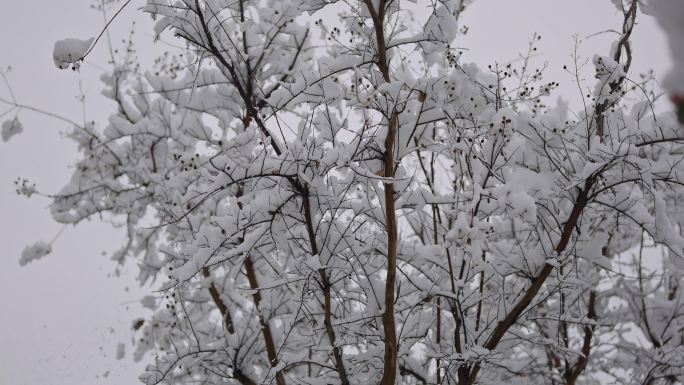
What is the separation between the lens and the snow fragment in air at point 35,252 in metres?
5.39

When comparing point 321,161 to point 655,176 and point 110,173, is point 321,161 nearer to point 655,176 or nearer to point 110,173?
point 655,176

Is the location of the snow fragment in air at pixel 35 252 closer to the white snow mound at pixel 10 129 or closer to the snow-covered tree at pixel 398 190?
the white snow mound at pixel 10 129

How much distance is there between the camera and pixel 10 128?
4457 mm

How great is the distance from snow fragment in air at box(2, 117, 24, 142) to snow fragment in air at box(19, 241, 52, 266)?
1.28 metres

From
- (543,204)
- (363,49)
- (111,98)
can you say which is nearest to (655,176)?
(543,204)

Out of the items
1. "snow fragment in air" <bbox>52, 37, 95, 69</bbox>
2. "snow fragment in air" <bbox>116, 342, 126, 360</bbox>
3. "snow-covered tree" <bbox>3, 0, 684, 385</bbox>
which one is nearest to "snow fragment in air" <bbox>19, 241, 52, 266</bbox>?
"snow fragment in air" <bbox>116, 342, 126, 360</bbox>

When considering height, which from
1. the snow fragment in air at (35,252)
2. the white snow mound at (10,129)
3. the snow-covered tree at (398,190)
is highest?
the white snow mound at (10,129)

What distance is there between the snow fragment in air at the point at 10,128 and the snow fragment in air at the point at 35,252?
1276 millimetres

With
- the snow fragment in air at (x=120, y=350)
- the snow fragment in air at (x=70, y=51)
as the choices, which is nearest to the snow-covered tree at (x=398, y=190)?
the snow fragment in air at (x=70, y=51)

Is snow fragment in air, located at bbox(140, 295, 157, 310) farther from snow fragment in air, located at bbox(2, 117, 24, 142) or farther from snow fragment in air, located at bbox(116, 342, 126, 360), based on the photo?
snow fragment in air, located at bbox(2, 117, 24, 142)

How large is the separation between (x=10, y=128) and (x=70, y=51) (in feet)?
8.77

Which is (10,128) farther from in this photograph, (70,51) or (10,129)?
(70,51)

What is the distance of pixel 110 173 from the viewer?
5.70 m

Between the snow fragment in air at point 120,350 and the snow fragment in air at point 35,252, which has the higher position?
the snow fragment in air at point 35,252
